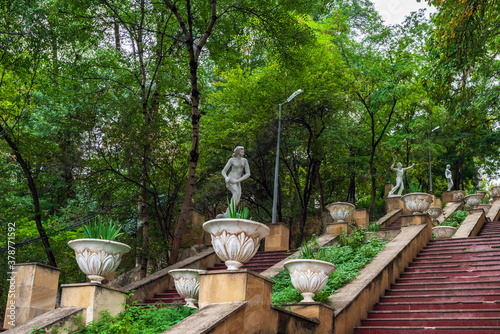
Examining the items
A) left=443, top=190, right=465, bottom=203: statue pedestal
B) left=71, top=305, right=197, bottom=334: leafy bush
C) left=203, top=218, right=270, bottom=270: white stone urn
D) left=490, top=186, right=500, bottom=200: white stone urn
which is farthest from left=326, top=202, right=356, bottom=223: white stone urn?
left=490, top=186, right=500, bottom=200: white stone urn

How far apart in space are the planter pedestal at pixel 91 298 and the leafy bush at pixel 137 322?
15cm

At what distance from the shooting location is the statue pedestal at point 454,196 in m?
30.7

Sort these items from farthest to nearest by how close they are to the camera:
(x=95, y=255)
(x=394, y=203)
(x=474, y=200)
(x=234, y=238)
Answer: (x=474, y=200), (x=394, y=203), (x=95, y=255), (x=234, y=238)

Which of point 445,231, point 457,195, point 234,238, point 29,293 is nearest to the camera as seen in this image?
point 234,238

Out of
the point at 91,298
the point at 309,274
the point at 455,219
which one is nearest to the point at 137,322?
the point at 91,298

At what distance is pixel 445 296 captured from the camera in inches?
370

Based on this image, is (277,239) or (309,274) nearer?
(309,274)

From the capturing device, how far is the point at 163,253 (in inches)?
655

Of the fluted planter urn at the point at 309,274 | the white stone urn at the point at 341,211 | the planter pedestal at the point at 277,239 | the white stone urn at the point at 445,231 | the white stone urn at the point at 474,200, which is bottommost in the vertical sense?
the fluted planter urn at the point at 309,274

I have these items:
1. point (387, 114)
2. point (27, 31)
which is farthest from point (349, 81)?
point (27, 31)

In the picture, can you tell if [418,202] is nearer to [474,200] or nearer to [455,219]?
[455,219]

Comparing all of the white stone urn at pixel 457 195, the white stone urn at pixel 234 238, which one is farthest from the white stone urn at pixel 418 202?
the white stone urn at pixel 457 195

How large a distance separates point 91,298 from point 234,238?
108 inches

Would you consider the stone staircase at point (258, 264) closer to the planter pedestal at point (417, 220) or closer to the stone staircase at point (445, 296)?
the planter pedestal at point (417, 220)
